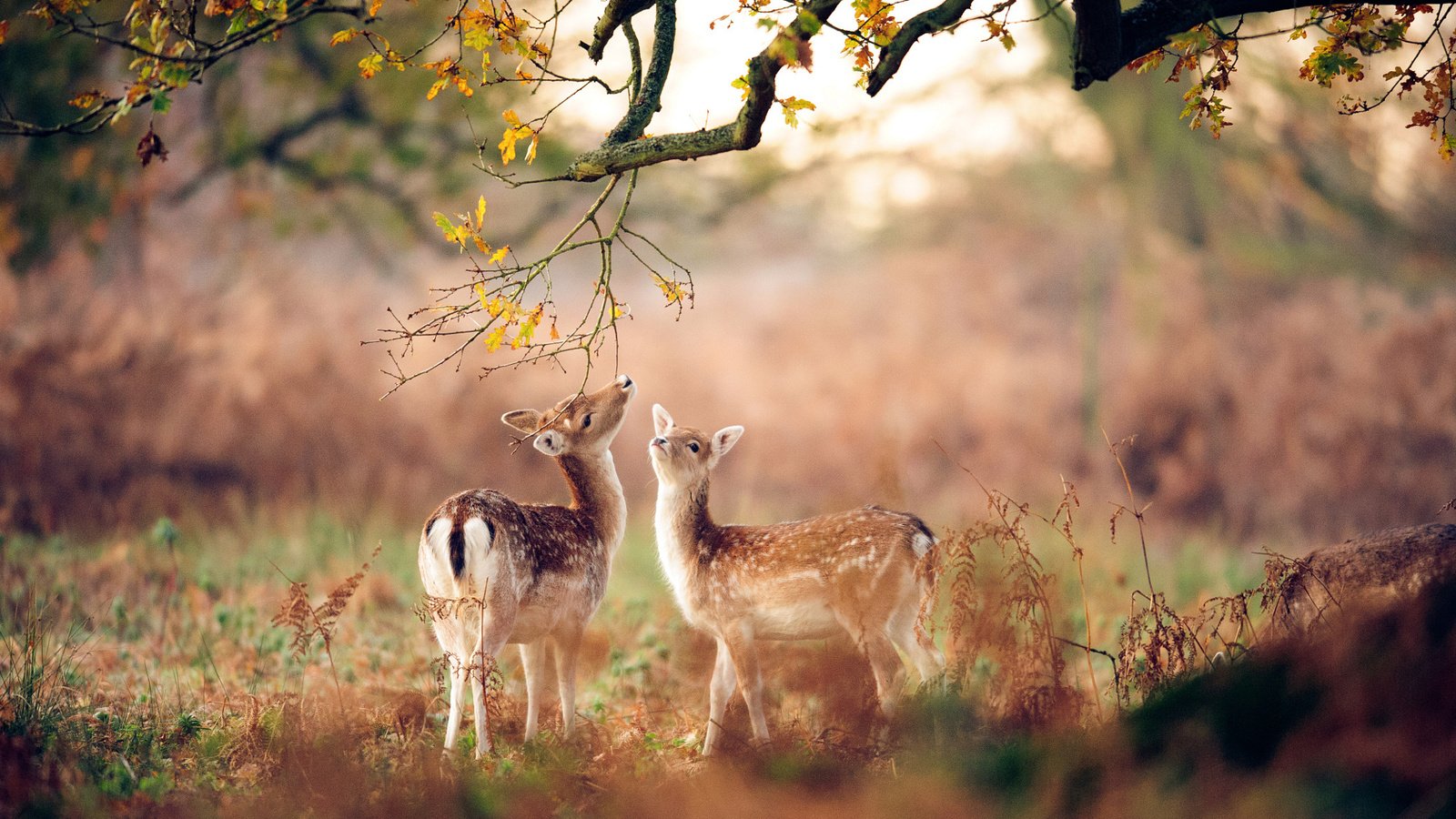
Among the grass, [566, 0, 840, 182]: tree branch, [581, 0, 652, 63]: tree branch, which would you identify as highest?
[581, 0, 652, 63]: tree branch

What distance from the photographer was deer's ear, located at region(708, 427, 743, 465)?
7094mm

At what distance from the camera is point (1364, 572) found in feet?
18.2

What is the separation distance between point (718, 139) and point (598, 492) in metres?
2.45

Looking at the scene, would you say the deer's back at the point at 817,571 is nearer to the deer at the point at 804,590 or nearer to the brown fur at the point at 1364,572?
the deer at the point at 804,590

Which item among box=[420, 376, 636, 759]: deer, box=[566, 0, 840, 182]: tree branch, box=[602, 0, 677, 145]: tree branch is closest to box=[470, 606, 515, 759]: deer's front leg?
box=[420, 376, 636, 759]: deer

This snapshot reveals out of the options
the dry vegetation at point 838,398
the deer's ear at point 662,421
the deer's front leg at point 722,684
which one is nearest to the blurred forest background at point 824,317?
the dry vegetation at point 838,398

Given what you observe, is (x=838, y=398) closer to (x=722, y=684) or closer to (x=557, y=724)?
(x=722, y=684)

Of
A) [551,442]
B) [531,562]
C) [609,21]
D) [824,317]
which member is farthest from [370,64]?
[824,317]

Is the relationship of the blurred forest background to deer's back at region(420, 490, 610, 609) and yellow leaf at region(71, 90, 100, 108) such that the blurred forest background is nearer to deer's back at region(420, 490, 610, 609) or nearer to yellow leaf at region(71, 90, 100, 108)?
deer's back at region(420, 490, 610, 609)

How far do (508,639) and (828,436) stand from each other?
30.1 ft

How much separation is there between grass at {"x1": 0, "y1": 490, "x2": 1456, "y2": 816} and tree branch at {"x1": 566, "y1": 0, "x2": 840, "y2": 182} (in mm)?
1957

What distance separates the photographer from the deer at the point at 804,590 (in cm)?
616

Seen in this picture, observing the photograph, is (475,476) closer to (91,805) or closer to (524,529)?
(524,529)

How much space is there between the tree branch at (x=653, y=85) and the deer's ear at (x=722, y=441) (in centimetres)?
191
